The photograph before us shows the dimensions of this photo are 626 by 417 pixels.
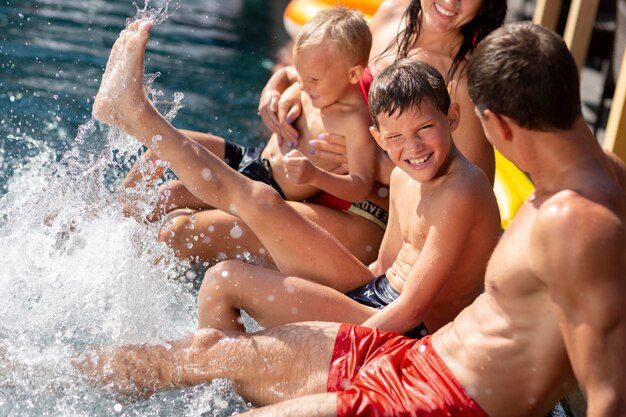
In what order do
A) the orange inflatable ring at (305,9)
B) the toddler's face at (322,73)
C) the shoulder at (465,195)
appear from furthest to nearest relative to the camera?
the orange inflatable ring at (305,9)
the toddler's face at (322,73)
the shoulder at (465,195)

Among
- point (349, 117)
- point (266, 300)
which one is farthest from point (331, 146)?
point (266, 300)

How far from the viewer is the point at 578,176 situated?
6.75 ft

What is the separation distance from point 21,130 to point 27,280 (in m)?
1.89

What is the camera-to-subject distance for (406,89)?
2.72m

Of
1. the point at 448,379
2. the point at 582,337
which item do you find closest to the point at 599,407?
the point at 582,337

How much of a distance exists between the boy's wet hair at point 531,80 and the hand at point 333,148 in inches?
59.2

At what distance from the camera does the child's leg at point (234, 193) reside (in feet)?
9.55

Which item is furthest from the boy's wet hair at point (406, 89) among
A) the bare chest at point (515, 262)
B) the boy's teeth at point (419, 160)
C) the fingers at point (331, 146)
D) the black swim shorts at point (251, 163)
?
the black swim shorts at point (251, 163)

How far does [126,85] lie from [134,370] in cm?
92

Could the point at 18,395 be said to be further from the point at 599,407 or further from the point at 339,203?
the point at 599,407

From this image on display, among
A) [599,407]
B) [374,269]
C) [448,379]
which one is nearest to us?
[599,407]

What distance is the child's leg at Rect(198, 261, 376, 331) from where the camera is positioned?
2791 mm

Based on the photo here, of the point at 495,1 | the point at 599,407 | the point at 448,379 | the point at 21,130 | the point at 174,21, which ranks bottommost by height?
the point at 174,21

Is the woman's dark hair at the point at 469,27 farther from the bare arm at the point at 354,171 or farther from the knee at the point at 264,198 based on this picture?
the knee at the point at 264,198
